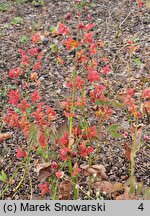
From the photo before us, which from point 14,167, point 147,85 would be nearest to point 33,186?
point 14,167

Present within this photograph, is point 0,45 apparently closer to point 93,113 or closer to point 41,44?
point 41,44

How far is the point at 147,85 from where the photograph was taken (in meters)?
2.98

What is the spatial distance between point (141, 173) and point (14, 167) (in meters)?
0.67

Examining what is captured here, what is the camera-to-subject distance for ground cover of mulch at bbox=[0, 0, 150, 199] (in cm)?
245

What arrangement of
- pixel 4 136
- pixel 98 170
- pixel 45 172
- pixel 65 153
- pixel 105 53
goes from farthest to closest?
pixel 105 53, pixel 4 136, pixel 98 170, pixel 45 172, pixel 65 153

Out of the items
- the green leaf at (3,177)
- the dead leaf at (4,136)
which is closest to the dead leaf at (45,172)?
the green leaf at (3,177)

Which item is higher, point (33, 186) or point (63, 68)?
point (63, 68)

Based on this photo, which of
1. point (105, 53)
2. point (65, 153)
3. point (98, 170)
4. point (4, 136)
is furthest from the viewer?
point (105, 53)

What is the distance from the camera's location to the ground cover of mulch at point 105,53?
2447 mm

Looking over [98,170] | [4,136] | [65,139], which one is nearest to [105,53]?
[4,136]

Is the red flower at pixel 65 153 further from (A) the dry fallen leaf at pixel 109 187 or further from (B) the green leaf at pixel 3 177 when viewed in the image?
(B) the green leaf at pixel 3 177

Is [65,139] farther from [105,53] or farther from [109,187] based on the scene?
[105,53]

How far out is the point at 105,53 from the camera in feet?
11.2

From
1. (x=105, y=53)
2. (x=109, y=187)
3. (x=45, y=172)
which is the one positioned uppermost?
(x=105, y=53)
